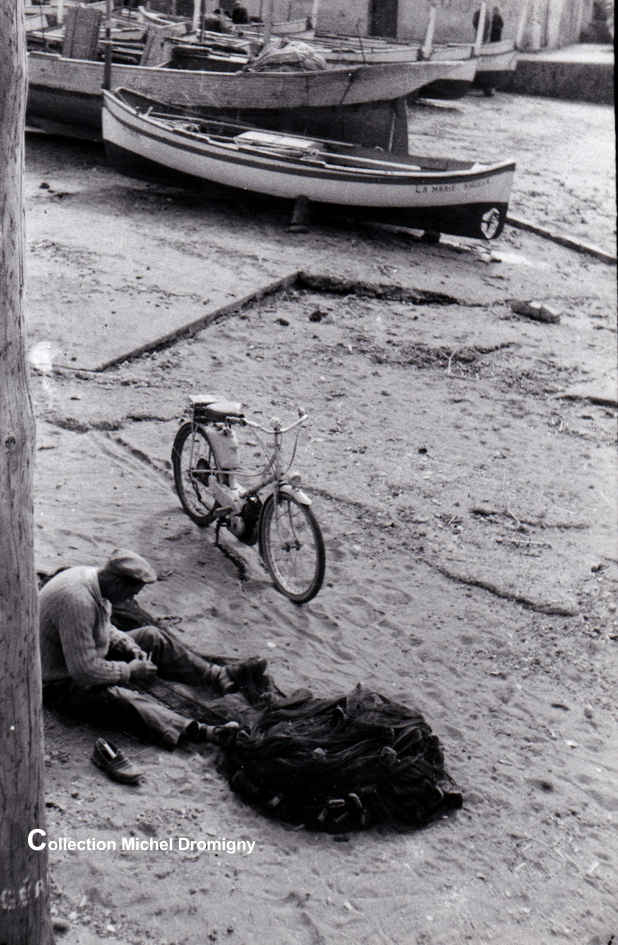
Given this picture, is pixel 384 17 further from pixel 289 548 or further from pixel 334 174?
pixel 289 548

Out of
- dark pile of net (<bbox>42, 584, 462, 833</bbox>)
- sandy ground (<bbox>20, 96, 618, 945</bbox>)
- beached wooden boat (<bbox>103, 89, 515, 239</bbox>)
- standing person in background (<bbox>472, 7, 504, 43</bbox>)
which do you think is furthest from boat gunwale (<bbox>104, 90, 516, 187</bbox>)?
standing person in background (<bbox>472, 7, 504, 43</bbox>)

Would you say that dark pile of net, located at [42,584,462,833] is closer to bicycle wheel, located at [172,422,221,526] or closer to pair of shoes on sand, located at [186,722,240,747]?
pair of shoes on sand, located at [186,722,240,747]

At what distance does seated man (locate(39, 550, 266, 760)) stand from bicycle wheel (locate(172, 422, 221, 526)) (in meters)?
1.97

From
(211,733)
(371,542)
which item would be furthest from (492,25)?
(211,733)

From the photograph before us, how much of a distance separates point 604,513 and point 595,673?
7.60 feet

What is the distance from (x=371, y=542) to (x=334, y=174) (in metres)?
9.08

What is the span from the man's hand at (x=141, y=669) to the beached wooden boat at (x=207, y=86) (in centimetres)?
1491

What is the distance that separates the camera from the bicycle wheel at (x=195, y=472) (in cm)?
743

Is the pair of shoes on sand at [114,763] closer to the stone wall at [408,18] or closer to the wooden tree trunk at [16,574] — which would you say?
the wooden tree trunk at [16,574]

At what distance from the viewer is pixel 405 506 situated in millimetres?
8461

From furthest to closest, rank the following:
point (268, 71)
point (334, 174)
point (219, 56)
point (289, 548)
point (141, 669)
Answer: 1. point (219, 56)
2. point (268, 71)
3. point (334, 174)
4. point (289, 548)
5. point (141, 669)

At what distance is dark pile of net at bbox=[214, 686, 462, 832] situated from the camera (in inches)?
201

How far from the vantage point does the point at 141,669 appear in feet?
18.2

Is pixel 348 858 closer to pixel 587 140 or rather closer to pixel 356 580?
pixel 356 580
